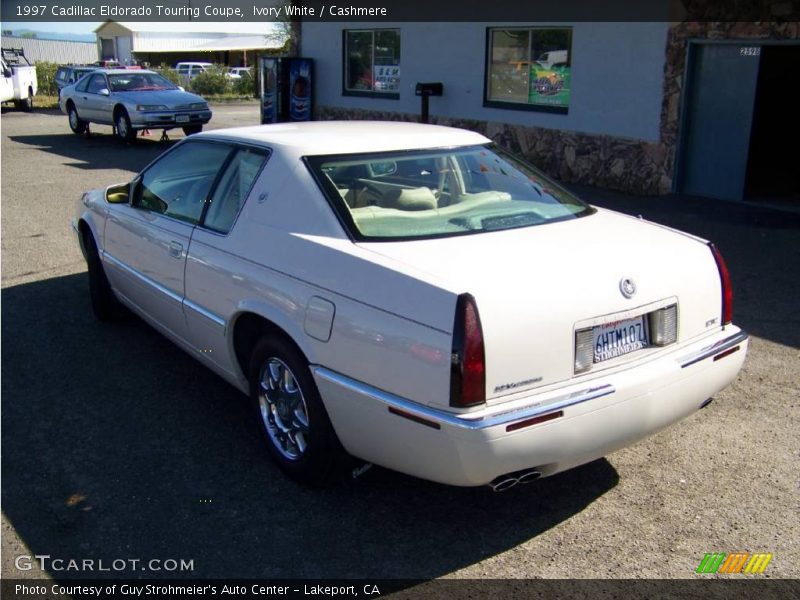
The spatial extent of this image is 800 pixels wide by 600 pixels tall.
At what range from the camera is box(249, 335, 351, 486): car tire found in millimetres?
3725

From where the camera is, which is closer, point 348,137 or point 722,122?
point 348,137

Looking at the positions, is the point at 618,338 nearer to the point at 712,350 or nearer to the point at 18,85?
the point at 712,350

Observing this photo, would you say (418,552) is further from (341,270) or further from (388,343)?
(341,270)

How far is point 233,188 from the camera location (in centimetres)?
451

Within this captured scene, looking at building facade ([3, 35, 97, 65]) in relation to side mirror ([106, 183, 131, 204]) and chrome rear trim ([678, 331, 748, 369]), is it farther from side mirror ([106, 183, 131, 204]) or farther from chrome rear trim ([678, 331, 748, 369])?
chrome rear trim ([678, 331, 748, 369])

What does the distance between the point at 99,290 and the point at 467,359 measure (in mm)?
3986

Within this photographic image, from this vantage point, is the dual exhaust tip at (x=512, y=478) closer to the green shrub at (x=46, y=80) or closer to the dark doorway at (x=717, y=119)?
the dark doorway at (x=717, y=119)

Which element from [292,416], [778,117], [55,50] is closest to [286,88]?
[778,117]

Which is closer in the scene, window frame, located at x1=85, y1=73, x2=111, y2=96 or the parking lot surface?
the parking lot surface

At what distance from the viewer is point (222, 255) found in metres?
4.30

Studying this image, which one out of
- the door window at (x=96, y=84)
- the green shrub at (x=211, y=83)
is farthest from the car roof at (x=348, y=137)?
the green shrub at (x=211, y=83)

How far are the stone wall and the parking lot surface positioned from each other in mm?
6401

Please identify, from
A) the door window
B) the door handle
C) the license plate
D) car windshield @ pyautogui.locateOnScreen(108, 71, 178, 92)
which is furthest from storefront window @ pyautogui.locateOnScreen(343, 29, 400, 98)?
the license plate

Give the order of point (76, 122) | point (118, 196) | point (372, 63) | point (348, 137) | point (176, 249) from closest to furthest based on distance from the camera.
Answer: point (348, 137)
point (176, 249)
point (118, 196)
point (372, 63)
point (76, 122)
